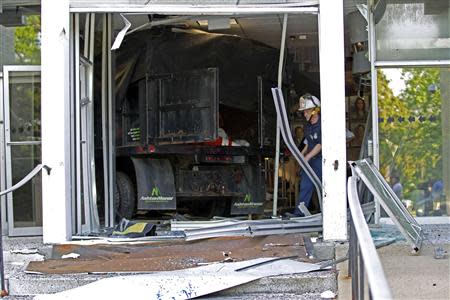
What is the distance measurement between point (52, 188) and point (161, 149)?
10.00 ft

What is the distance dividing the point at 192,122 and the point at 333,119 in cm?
312

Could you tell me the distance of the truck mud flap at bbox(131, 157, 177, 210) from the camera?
10711mm

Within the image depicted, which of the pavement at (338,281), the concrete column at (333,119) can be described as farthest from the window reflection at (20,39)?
the concrete column at (333,119)

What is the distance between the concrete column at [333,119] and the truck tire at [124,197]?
3.79 m

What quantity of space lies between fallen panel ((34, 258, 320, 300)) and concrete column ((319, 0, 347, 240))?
4.22 ft

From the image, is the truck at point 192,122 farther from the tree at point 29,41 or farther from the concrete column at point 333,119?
the concrete column at point 333,119

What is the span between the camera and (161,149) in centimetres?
1084

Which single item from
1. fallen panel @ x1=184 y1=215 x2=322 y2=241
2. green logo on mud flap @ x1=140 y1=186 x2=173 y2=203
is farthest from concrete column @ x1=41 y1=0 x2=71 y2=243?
green logo on mud flap @ x1=140 y1=186 x2=173 y2=203

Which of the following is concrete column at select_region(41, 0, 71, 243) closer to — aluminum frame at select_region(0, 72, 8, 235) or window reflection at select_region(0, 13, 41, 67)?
aluminum frame at select_region(0, 72, 8, 235)

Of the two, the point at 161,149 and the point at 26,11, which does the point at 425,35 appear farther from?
the point at 26,11

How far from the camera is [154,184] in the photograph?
10812 millimetres

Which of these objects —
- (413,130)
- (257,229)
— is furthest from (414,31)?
(257,229)

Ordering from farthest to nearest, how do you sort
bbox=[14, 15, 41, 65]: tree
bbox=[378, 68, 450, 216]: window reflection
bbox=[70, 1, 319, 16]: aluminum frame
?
bbox=[14, 15, 41, 65]: tree → bbox=[378, 68, 450, 216]: window reflection → bbox=[70, 1, 319, 16]: aluminum frame

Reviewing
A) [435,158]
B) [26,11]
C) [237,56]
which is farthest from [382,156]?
[26,11]
